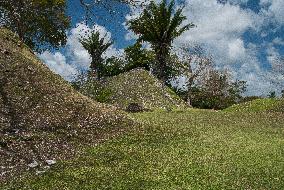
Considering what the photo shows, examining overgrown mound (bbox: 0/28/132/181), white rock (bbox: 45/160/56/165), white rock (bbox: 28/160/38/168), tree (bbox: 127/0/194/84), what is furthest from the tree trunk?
white rock (bbox: 28/160/38/168)

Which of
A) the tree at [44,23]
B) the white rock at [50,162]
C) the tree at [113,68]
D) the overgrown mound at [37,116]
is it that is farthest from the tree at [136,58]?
the white rock at [50,162]

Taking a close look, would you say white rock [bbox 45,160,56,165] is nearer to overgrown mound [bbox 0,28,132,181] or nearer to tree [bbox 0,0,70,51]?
overgrown mound [bbox 0,28,132,181]

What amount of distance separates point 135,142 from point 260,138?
20.4 feet

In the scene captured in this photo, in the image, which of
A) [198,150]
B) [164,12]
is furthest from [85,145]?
[164,12]

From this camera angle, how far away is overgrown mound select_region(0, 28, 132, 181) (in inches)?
581

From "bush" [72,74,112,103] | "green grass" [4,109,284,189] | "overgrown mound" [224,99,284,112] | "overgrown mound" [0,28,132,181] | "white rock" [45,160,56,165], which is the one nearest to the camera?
"green grass" [4,109,284,189]

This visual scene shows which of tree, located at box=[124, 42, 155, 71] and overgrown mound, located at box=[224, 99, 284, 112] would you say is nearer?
overgrown mound, located at box=[224, 99, 284, 112]

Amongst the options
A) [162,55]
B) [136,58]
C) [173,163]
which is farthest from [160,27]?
[173,163]

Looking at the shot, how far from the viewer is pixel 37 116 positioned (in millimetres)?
17922

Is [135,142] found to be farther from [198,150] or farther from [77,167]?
[77,167]

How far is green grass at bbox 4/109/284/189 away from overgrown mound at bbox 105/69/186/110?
31.4 m

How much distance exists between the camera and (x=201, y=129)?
22844mm

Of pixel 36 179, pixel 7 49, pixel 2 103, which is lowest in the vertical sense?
pixel 36 179

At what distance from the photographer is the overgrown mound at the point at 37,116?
48.4ft
